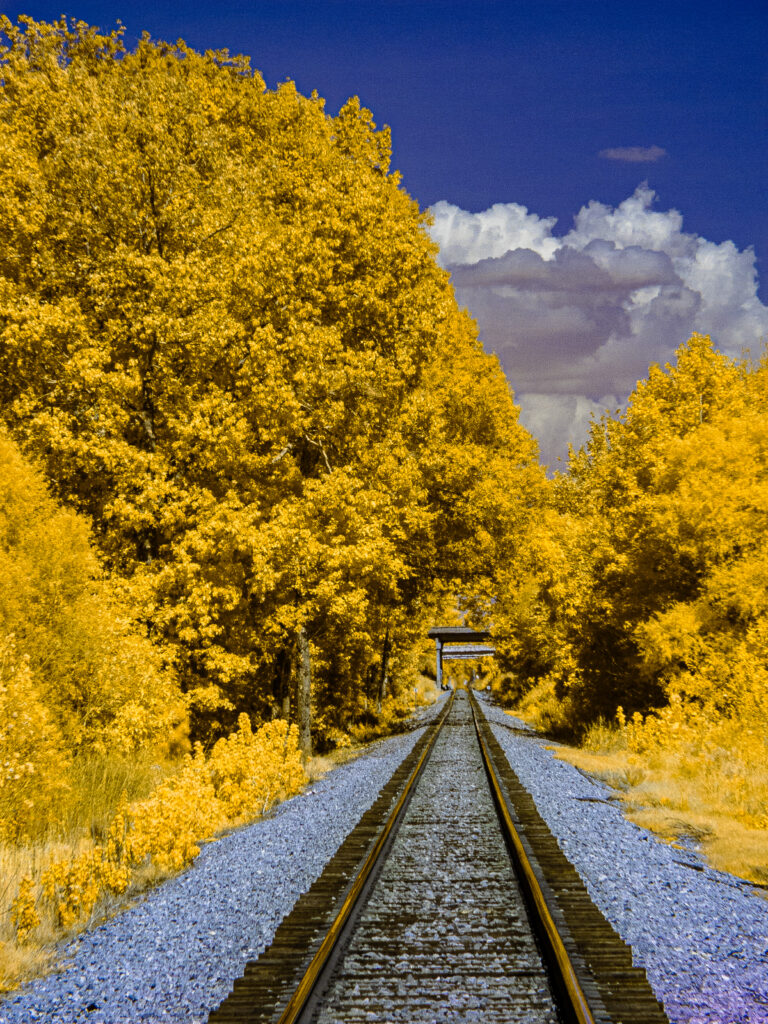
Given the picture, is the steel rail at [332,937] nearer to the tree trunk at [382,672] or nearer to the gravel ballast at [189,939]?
the gravel ballast at [189,939]

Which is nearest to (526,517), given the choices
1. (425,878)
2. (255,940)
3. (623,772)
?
(623,772)

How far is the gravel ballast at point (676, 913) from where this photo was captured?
4383mm

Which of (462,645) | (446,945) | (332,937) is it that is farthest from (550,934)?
(462,645)

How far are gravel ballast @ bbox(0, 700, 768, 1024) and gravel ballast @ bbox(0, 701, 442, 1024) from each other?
0.04 feet

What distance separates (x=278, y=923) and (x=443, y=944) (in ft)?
4.55

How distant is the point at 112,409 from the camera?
522 inches

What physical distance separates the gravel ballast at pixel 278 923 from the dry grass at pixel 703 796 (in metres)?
0.42

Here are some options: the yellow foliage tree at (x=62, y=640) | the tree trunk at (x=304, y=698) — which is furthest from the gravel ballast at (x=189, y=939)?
the tree trunk at (x=304, y=698)

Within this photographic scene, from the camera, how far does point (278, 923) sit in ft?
18.9

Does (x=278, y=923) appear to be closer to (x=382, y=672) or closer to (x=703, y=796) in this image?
(x=703, y=796)

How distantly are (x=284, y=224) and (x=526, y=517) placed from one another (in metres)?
11.0

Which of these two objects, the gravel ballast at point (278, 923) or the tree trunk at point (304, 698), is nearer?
Result: the gravel ballast at point (278, 923)

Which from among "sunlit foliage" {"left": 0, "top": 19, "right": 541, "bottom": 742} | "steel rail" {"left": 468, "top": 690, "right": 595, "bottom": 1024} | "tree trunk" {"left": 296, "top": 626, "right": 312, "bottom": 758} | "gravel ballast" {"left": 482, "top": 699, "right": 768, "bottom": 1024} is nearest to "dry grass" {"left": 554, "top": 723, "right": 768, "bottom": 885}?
"gravel ballast" {"left": 482, "top": 699, "right": 768, "bottom": 1024}

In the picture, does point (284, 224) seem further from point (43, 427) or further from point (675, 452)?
point (675, 452)
